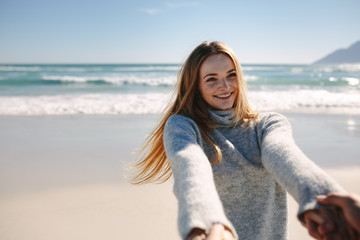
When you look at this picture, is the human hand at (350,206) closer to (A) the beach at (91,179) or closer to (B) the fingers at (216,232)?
(B) the fingers at (216,232)

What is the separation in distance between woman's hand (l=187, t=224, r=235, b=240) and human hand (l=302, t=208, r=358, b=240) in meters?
0.29

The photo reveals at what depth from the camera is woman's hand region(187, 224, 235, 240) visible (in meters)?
0.89

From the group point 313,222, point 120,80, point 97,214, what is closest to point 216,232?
point 313,222

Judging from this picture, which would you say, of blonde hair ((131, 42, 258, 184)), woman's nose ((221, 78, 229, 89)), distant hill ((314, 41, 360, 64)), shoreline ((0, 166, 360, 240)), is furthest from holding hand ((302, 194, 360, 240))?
distant hill ((314, 41, 360, 64))

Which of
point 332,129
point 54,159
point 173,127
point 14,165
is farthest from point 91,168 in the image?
point 332,129

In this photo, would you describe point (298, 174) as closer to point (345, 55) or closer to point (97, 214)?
point (97, 214)

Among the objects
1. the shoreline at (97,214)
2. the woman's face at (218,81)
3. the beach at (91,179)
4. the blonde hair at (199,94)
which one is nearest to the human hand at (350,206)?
the blonde hair at (199,94)

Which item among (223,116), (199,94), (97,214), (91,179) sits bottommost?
(97,214)

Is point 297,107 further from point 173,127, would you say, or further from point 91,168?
point 173,127

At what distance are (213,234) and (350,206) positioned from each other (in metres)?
0.44

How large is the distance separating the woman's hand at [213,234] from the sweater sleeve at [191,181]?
18mm

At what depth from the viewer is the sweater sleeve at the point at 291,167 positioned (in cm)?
104

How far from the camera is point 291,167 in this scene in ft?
3.94

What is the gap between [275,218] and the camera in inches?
65.6
